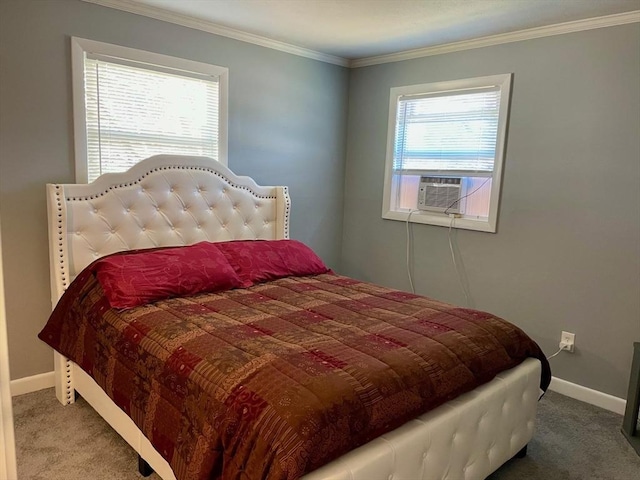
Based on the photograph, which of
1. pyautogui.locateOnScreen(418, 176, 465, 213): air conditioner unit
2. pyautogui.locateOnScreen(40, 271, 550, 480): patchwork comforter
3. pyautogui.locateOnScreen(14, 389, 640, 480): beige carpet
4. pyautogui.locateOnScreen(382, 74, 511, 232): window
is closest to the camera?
pyautogui.locateOnScreen(40, 271, 550, 480): patchwork comforter

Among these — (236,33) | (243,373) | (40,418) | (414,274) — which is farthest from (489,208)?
(40,418)

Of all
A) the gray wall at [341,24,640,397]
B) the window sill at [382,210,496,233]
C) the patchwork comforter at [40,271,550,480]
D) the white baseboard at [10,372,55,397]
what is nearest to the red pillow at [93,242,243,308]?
the patchwork comforter at [40,271,550,480]

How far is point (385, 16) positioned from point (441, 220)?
1516 millimetres

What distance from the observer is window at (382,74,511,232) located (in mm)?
3410

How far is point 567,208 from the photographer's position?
307 cm

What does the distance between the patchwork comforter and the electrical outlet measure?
75 centimetres

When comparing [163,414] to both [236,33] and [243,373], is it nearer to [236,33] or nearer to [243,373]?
[243,373]

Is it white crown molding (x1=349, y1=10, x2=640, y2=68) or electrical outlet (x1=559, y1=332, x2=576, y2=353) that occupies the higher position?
white crown molding (x1=349, y1=10, x2=640, y2=68)

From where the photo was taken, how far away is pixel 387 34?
11.0 ft

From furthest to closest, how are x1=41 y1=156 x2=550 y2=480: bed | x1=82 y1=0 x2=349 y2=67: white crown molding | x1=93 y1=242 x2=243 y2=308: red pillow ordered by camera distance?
x1=82 y1=0 x2=349 y2=67: white crown molding
x1=93 y1=242 x2=243 y2=308: red pillow
x1=41 y1=156 x2=550 y2=480: bed

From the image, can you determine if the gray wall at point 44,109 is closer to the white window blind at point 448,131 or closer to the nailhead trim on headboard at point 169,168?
the nailhead trim on headboard at point 169,168

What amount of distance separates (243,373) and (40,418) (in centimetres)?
160

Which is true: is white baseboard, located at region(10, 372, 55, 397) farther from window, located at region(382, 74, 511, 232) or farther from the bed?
window, located at region(382, 74, 511, 232)

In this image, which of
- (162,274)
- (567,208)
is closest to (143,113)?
(162,274)
